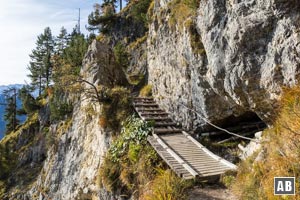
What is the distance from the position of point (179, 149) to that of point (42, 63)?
4616cm

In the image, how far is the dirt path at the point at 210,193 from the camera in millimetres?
8430

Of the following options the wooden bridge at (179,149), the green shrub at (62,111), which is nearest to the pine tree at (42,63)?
the green shrub at (62,111)

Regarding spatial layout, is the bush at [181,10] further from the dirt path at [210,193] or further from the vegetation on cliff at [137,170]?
the dirt path at [210,193]

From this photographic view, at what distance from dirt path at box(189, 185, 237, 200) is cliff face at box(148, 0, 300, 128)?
8.72 ft

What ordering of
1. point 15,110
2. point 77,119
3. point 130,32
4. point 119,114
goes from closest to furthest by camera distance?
point 119,114, point 77,119, point 130,32, point 15,110

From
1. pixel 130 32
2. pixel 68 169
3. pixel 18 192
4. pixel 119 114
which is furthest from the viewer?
pixel 130 32

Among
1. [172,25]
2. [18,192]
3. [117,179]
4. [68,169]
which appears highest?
[172,25]

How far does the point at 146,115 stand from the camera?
14992 mm

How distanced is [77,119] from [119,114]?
7878mm

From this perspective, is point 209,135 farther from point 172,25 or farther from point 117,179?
point 172,25

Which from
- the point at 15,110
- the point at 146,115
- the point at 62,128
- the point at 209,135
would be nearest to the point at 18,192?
the point at 62,128

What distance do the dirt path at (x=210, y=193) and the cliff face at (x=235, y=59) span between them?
105 inches

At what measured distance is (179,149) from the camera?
12.0 m

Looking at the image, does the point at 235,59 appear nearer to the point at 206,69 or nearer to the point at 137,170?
the point at 206,69
